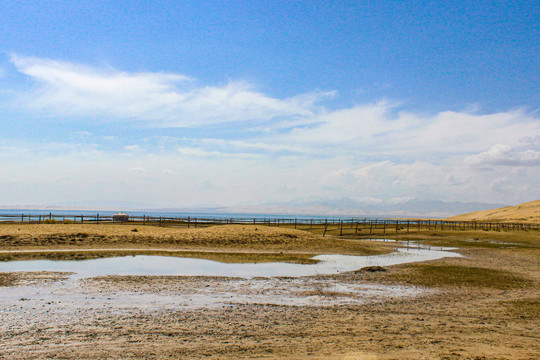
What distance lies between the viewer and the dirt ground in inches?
285

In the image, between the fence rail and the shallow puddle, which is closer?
the shallow puddle

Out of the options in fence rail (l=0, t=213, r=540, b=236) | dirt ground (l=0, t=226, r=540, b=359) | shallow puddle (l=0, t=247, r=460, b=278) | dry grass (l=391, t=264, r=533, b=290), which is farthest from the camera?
fence rail (l=0, t=213, r=540, b=236)

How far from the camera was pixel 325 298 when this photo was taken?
12.1 m

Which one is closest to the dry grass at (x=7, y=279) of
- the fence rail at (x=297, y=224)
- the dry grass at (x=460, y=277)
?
the dry grass at (x=460, y=277)

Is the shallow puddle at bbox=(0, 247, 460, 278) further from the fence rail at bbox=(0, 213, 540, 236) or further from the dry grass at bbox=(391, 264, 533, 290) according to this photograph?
the fence rail at bbox=(0, 213, 540, 236)

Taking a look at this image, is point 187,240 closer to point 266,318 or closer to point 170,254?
point 170,254

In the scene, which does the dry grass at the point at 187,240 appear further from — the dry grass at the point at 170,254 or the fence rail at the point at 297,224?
the fence rail at the point at 297,224

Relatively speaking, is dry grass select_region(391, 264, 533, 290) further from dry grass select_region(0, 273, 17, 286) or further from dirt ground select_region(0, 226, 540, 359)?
dry grass select_region(0, 273, 17, 286)

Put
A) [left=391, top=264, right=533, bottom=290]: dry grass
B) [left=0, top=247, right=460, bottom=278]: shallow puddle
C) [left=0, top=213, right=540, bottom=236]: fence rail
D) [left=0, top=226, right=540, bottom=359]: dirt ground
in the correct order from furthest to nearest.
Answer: [left=0, top=213, right=540, bottom=236]: fence rail < [left=0, top=247, right=460, bottom=278]: shallow puddle < [left=391, top=264, right=533, bottom=290]: dry grass < [left=0, top=226, right=540, bottom=359]: dirt ground

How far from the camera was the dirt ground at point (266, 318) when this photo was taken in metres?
7.23

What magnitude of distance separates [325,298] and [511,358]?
5676mm

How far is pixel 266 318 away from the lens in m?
9.48

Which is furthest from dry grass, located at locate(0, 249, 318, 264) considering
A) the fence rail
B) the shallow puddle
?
the fence rail

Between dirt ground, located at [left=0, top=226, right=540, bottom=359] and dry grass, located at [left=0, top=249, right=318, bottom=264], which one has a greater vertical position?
dirt ground, located at [left=0, top=226, right=540, bottom=359]
